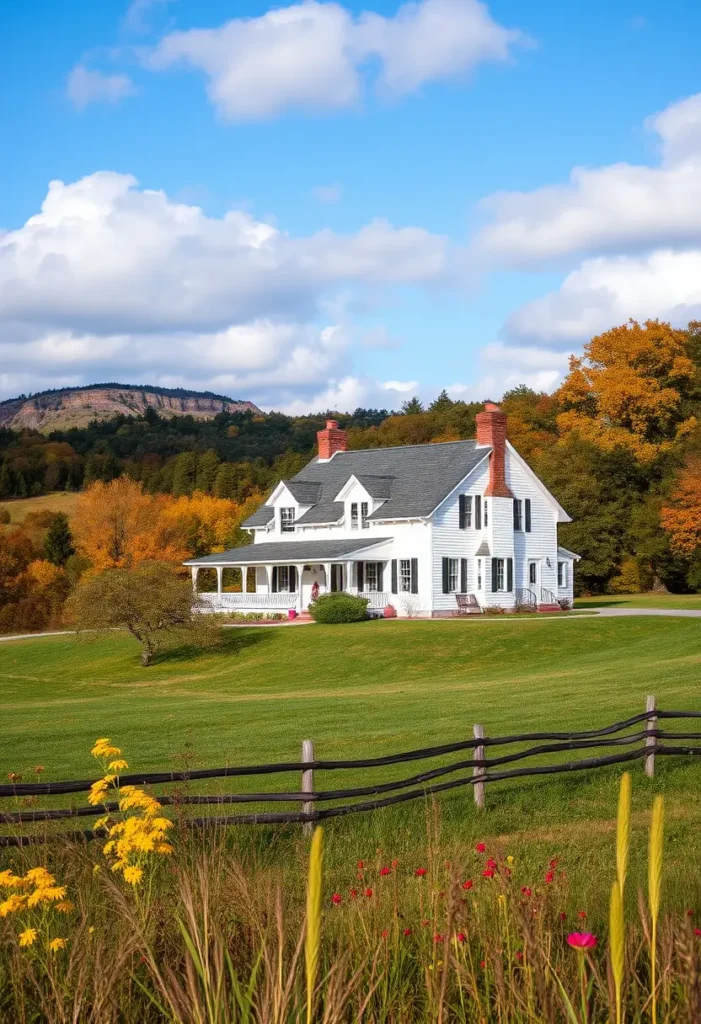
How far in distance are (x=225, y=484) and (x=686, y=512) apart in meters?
44.3

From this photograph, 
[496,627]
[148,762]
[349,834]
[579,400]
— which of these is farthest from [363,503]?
[349,834]

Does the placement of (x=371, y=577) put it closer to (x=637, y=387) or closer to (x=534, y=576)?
(x=534, y=576)

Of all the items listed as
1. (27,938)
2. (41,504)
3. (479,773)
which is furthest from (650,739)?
(41,504)

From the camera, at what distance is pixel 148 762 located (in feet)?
52.2

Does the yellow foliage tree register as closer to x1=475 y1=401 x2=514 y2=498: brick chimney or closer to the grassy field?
x1=475 y1=401 x2=514 y2=498: brick chimney

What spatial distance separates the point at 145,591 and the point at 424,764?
2583 cm

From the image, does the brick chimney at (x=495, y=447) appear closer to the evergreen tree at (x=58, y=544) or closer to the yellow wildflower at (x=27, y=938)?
the evergreen tree at (x=58, y=544)

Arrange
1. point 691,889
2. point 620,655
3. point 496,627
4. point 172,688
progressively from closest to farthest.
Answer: point 691,889
point 620,655
point 172,688
point 496,627

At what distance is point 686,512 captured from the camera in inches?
2215

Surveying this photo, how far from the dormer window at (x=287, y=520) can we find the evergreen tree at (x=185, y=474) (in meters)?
41.2

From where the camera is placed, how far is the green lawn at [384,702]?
37.5ft

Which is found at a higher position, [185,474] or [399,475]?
[185,474]

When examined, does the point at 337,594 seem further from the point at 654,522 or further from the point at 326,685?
the point at 654,522

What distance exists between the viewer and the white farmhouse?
4747cm
